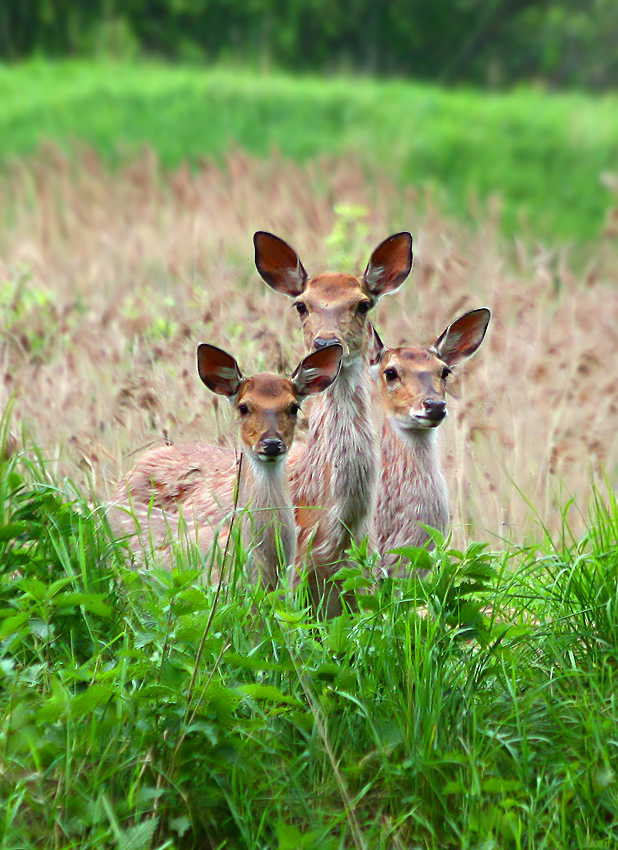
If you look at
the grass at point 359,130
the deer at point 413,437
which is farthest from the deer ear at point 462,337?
the grass at point 359,130

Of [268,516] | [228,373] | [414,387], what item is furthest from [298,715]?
[414,387]

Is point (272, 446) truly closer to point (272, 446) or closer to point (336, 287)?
point (272, 446)

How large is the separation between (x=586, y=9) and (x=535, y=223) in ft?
53.3

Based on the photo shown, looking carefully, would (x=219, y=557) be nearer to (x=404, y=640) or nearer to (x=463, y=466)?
(x=404, y=640)

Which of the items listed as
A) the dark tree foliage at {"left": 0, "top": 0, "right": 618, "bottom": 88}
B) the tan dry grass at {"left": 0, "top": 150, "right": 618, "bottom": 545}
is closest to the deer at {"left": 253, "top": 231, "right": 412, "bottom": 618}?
the tan dry grass at {"left": 0, "top": 150, "right": 618, "bottom": 545}

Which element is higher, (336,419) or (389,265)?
(389,265)

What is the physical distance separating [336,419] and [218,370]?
576 mm

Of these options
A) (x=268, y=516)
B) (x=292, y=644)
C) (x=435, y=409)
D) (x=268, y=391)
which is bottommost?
(x=292, y=644)

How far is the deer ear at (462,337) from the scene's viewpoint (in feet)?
16.9

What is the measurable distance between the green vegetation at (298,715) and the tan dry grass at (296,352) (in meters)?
1.08

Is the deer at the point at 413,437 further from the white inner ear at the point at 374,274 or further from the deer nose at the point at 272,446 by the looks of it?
the deer nose at the point at 272,446

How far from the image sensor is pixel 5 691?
3.96 metres

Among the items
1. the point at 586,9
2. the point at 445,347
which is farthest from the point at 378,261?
the point at 586,9

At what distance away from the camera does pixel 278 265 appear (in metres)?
5.11
